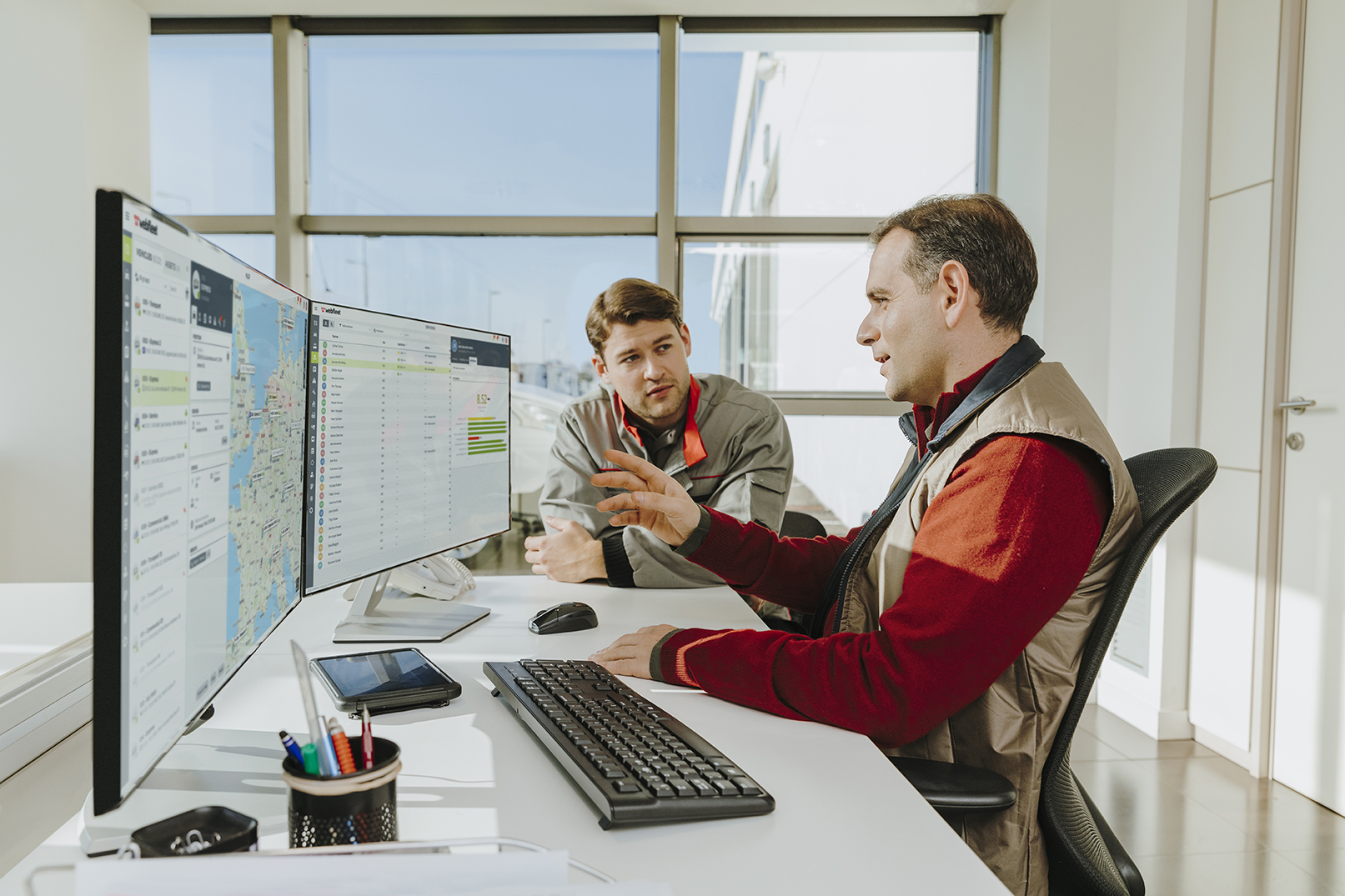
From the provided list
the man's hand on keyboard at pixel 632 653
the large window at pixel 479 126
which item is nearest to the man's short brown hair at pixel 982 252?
the man's hand on keyboard at pixel 632 653

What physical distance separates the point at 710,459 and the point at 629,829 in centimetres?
139

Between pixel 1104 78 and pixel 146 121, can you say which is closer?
pixel 1104 78

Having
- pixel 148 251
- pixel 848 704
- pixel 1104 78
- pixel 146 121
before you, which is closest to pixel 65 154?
pixel 146 121

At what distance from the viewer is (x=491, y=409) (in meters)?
1.45

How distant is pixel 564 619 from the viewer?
1291mm

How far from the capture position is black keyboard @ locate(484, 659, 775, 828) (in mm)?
664

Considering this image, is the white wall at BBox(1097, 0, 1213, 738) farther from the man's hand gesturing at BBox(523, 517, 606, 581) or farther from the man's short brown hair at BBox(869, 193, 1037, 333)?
the man's hand gesturing at BBox(523, 517, 606, 581)

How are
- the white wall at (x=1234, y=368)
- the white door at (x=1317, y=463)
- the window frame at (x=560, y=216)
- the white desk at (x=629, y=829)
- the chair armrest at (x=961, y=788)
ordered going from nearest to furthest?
Answer: 1. the white desk at (x=629, y=829)
2. the chair armrest at (x=961, y=788)
3. the white door at (x=1317, y=463)
4. the white wall at (x=1234, y=368)
5. the window frame at (x=560, y=216)

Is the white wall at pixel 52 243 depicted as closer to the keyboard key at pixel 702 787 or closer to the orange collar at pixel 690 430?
the orange collar at pixel 690 430

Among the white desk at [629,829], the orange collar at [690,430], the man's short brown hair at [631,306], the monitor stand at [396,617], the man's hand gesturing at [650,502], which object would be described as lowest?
the white desk at [629,829]

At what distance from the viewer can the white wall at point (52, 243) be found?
2.83 m

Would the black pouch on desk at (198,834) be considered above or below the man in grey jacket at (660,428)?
below

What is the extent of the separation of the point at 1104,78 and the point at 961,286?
2353 mm

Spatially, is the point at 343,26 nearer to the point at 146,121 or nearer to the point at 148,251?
the point at 146,121
